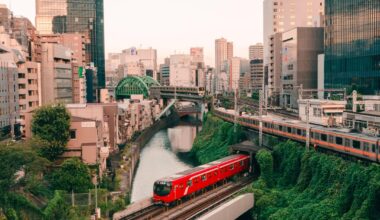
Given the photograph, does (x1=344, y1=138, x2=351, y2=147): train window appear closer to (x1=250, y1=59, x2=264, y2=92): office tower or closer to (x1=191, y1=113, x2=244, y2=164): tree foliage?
(x1=191, y1=113, x2=244, y2=164): tree foliage

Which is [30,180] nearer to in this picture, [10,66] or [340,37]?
[10,66]

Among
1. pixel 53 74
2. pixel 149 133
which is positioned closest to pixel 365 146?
pixel 53 74

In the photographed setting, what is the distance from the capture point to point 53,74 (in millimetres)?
59219

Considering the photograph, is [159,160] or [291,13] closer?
[159,160]

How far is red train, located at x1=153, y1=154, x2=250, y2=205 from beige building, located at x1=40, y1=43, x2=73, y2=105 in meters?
26.9

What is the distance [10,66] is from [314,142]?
1223 inches

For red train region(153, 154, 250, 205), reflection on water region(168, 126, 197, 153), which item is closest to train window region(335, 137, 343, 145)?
red train region(153, 154, 250, 205)

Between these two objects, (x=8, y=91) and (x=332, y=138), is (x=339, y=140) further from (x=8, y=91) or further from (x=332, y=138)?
(x=8, y=91)

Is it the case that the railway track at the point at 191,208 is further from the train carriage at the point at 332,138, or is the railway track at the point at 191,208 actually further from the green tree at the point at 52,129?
the green tree at the point at 52,129

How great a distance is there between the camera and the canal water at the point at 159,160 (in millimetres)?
43069

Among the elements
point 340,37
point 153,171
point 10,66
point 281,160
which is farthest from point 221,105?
point 281,160

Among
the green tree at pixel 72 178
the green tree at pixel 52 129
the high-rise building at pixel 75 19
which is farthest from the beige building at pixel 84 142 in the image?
the high-rise building at pixel 75 19

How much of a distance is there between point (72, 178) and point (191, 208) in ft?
25.8

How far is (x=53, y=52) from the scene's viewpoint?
59719 mm
